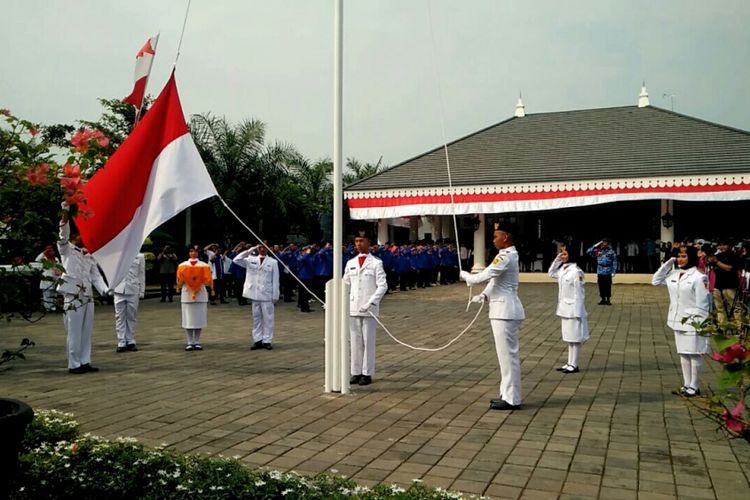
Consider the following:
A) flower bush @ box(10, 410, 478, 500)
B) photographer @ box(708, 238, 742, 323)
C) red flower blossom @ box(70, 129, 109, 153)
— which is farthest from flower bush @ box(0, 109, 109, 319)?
photographer @ box(708, 238, 742, 323)

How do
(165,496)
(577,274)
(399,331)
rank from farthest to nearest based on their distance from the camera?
1. (399,331)
2. (577,274)
3. (165,496)

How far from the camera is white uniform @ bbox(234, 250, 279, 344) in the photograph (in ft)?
36.5

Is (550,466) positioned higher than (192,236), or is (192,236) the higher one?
(192,236)

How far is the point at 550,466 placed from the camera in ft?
16.5

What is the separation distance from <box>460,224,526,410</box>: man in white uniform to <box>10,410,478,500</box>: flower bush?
2.67 meters

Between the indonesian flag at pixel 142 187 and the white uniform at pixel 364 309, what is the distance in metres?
2.33

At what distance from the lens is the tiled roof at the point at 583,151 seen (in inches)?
949

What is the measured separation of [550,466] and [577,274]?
476 centimetres

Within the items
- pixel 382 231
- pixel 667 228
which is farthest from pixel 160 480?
pixel 382 231

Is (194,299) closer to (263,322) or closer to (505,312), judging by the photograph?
(263,322)

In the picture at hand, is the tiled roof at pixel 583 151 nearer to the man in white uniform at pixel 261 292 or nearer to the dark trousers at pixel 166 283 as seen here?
the dark trousers at pixel 166 283

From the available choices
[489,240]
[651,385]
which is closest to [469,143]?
[489,240]

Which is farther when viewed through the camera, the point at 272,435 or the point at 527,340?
the point at 527,340

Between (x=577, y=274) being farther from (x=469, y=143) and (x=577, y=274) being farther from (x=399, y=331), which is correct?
(x=469, y=143)
